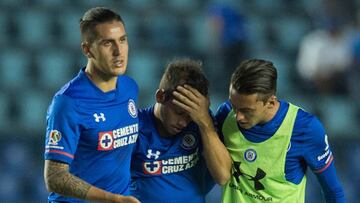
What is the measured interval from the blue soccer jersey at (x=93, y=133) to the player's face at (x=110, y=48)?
141mm

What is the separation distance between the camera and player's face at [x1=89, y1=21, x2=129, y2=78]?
4992 millimetres

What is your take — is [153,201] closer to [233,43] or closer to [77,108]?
[77,108]

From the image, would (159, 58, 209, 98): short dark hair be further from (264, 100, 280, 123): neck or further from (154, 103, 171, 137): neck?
(264, 100, 280, 123): neck

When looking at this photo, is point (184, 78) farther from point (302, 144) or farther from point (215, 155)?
point (302, 144)

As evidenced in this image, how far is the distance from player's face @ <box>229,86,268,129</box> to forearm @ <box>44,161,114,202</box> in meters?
0.83

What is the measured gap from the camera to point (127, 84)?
17.6ft

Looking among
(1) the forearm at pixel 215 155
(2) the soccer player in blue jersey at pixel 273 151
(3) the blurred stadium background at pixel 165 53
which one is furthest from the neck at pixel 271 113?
(3) the blurred stadium background at pixel 165 53

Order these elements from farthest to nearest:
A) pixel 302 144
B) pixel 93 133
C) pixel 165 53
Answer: pixel 165 53 < pixel 302 144 < pixel 93 133

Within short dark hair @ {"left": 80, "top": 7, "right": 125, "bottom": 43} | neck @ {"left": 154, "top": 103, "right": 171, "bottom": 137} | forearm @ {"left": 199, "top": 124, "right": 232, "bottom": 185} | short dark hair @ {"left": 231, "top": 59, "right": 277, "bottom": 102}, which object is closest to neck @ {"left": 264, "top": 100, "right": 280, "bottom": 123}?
short dark hair @ {"left": 231, "top": 59, "right": 277, "bottom": 102}

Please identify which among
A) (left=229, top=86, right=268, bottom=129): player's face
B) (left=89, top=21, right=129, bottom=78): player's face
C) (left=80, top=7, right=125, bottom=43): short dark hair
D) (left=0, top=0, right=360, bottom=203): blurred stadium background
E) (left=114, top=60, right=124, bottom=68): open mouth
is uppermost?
(left=80, top=7, right=125, bottom=43): short dark hair

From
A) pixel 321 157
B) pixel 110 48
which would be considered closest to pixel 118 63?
pixel 110 48

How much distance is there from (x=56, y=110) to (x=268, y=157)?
1.17 metres

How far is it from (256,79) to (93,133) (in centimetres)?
90

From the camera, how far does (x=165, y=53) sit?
10969 mm
